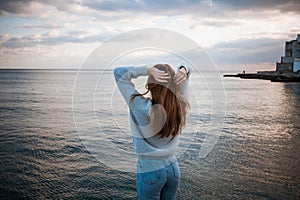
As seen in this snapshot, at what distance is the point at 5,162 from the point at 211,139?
4.77m

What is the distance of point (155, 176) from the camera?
192 centimetres

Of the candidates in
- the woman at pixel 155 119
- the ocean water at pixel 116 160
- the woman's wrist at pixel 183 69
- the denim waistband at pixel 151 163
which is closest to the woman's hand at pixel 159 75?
the woman at pixel 155 119

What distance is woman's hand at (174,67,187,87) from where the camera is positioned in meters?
1.89

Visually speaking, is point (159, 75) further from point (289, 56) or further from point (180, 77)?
point (289, 56)

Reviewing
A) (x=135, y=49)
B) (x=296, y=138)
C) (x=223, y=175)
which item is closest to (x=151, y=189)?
(x=135, y=49)

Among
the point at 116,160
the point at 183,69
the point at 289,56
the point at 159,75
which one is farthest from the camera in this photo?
the point at 289,56

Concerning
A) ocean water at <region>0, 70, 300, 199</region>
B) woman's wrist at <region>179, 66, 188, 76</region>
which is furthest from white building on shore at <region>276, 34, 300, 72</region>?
woman's wrist at <region>179, 66, 188, 76</region>

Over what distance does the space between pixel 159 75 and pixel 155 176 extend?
28.0 inches

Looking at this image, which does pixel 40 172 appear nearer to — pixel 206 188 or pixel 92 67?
pixel 206 188

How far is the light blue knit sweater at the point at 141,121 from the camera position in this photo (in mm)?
1811

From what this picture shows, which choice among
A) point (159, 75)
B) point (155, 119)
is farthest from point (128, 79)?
point (155, 119)

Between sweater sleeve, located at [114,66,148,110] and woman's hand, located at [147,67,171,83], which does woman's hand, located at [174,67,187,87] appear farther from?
sweater sleeve, located at [114,66,148,110]

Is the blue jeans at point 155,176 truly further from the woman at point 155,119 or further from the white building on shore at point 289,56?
the white building on shore at point 289,56

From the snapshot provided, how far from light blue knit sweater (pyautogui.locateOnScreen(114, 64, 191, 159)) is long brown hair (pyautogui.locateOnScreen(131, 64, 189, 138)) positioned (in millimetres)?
46
